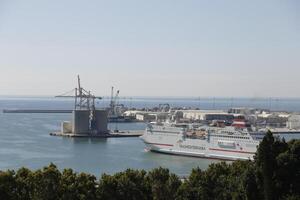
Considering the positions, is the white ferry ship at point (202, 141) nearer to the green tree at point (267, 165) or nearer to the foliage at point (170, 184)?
the foliage at point (170, 184)

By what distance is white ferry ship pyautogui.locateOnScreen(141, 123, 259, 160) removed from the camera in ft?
50.1

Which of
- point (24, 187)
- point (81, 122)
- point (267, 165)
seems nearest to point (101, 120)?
point (81, 122)

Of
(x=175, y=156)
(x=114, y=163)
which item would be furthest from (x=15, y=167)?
(x=175, y=156)

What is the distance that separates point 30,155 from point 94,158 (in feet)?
5.87

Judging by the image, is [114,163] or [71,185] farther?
[114,163]

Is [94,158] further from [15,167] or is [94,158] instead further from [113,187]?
[113,187]

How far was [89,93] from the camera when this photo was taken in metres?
26.9

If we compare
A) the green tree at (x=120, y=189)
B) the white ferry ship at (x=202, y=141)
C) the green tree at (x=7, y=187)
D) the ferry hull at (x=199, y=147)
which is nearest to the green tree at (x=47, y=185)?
the green tree at (x=7, y=187)

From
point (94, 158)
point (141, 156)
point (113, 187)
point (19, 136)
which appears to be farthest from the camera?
point (19, 136)

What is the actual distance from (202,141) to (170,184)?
9915 millimetres

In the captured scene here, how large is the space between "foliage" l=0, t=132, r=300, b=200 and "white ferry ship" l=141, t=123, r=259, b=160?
8477mm

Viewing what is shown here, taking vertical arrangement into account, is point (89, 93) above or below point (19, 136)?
above

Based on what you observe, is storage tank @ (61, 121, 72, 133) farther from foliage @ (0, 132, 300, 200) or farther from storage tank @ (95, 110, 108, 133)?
foliage @ (0, 132, 300, 200)

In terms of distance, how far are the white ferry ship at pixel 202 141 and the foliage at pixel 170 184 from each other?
8.48 meters
